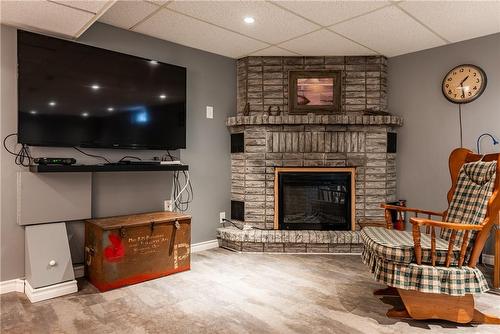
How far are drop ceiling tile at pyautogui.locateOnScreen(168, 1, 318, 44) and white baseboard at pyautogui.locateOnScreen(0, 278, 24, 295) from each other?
2.46m

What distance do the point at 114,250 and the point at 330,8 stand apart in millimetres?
2572

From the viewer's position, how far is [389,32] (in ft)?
10.5

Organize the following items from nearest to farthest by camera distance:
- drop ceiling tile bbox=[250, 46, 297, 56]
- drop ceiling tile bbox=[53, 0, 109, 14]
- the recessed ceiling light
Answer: drop ceiling tile bbox=[53, 0, 109, 14] → the recessed ceiling light → drop ceiling tile bbox=[250, 46, 297, 56]

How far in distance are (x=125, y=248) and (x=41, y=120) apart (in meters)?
1.17

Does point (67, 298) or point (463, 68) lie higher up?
point (463, 68)

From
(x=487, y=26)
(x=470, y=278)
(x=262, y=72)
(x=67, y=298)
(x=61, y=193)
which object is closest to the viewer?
(x=470, y=278)

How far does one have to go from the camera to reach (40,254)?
2479 millimetres

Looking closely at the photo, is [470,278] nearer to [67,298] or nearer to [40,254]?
[67,298]

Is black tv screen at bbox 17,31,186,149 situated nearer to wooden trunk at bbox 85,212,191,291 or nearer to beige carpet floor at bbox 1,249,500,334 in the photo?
wooden trunk at bbox 85,212,191,291

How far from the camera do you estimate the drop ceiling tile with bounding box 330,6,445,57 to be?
112 inches

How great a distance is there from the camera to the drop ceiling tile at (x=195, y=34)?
2.94 metres

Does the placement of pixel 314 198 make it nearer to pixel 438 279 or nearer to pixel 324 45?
pixel 324 45

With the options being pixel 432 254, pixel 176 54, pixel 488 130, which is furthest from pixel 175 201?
pixel 488 130

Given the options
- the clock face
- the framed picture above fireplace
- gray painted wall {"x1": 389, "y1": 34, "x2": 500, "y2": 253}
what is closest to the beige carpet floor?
gray painted wall {"x1": 389, "y1": 34, "x2": 500, "y2": 253}
